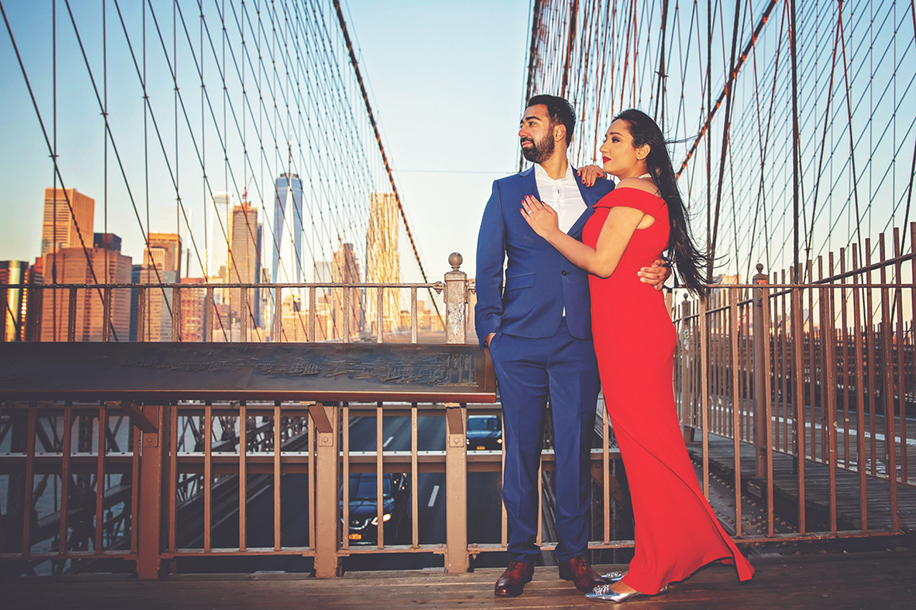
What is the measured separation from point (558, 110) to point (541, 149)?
0.11 metres

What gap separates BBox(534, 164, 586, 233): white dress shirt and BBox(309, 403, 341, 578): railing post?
91 centimetres

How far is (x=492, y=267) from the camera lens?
1.50 metres

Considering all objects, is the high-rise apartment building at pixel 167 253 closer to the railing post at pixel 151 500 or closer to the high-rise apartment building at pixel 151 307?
the high-rise apartment building at pixel 151 307

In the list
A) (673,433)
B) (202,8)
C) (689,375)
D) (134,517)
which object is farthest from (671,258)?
(202,8)

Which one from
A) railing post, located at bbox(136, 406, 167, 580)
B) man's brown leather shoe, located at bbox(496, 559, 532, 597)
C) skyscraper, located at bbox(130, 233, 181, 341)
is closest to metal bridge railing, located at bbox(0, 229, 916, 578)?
railing post, located at bbox(136, 406, 167, 580)

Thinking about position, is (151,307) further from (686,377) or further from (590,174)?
(686,377)

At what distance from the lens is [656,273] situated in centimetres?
141

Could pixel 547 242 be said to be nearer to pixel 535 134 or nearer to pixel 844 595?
pixel 535 134

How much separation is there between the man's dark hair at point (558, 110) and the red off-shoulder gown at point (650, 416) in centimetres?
28

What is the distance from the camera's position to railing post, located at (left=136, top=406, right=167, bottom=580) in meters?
1.71

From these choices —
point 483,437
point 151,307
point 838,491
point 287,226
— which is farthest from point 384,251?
point 838,491

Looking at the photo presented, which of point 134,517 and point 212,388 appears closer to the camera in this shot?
point 212,388

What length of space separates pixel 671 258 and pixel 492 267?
49cm

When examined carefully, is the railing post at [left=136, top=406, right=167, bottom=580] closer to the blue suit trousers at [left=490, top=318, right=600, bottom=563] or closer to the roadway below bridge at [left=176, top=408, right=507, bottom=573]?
the blue suit trousers at [left=490, top=318, right=600, bottom=563]
